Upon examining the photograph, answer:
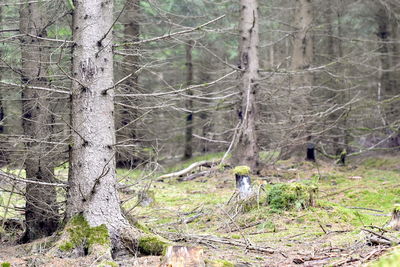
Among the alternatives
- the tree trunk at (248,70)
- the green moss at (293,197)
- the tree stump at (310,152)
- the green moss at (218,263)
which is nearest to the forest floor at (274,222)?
the green moss at (218,263)

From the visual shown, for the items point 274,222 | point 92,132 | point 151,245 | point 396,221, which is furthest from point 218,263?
point 274,222

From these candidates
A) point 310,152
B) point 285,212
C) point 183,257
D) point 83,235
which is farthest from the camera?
point 310,152

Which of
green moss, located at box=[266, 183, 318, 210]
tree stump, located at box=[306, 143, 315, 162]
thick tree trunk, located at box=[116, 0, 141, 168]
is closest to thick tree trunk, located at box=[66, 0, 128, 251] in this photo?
thick tree trunk, located at box=[116, 0, 141, 168]

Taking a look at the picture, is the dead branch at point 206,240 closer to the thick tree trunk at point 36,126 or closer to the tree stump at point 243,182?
the thick tree trunk at point 36,126

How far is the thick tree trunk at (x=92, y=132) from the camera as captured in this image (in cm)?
518

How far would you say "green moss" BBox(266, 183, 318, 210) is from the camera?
754 cm

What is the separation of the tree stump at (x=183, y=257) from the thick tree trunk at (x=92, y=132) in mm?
1181

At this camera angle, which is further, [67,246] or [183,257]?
[67,246]

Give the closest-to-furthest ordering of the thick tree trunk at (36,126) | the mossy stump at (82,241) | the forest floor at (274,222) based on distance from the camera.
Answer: the forest floor at (274,222), the mossy stump at (82,241), the thick tree trunk at (36,126)

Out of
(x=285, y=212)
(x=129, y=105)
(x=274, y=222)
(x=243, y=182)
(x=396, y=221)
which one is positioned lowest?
(x=274, y=222)

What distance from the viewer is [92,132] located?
523 cm

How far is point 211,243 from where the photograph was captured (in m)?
5.68

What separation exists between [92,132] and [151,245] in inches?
53.3

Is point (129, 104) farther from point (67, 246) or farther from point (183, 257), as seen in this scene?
point (183, 257)
